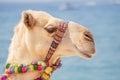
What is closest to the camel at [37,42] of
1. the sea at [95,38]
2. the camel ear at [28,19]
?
the camel ear at [28,19]

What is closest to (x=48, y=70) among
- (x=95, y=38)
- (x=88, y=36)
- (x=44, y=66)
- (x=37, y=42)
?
(x=44, y=66)

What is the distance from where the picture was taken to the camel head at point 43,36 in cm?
253

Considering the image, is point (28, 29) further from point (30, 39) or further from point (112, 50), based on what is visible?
point (112, 50)

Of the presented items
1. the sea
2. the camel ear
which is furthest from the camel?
the sea

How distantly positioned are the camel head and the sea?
441 cm

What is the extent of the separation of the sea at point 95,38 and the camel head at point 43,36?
4412 mm

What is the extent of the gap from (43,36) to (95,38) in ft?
32.0

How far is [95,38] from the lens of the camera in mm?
12258

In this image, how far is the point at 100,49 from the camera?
10977 mm

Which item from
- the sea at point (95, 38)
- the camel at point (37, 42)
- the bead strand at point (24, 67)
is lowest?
the bead strand at point (24, 67)

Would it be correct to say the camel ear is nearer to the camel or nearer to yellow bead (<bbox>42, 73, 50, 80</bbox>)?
the camel

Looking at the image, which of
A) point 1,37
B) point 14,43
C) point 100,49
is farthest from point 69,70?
point 14,43

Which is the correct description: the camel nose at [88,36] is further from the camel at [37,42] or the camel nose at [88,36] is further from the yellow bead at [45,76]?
the yellow bead at [45,76]

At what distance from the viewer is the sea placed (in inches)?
348
